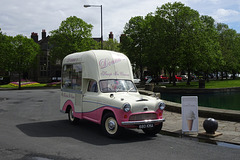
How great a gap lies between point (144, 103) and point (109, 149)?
71.9 inches

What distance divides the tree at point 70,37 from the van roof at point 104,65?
39.8 m

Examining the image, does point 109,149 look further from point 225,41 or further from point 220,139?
point 225,41

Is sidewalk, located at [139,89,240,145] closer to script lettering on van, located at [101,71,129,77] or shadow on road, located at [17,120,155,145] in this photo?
shadow on road, located at [17,120,155,145]

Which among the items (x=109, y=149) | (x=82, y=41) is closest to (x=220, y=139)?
(x=109, y=149)

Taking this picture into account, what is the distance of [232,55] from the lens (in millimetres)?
57969

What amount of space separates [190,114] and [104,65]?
11.1ft

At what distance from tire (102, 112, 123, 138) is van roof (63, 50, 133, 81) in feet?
5.12

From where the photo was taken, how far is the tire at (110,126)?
7.56m

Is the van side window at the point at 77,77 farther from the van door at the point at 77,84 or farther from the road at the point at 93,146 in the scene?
the road at the point at 93,146

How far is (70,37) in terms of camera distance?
4897 cm

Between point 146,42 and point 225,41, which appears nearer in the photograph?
point 146,42

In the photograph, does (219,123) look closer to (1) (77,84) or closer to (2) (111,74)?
(2) (111,74)

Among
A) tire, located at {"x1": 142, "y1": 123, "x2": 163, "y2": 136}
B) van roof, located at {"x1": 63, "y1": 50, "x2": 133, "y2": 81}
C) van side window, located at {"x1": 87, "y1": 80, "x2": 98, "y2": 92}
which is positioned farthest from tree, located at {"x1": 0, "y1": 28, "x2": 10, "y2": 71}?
tire, located at {"x1": 142, "y1": 123, "x2": 163, "y2": 136}

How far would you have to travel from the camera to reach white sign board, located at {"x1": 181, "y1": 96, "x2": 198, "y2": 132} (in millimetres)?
8242
